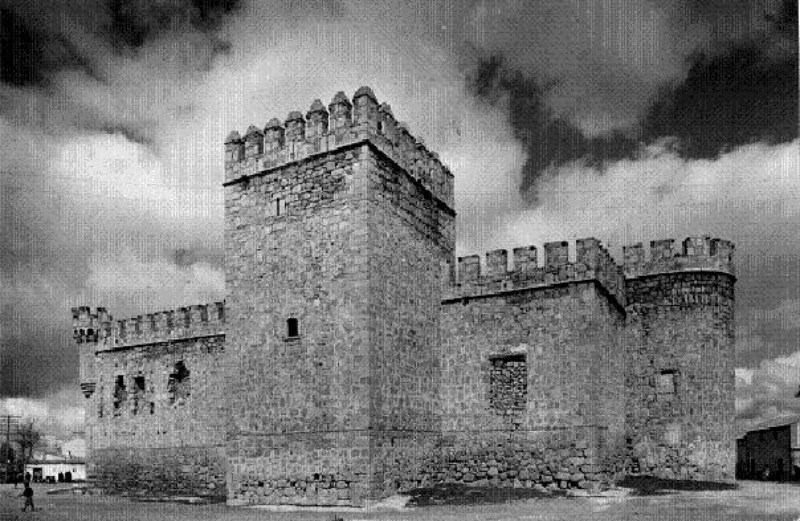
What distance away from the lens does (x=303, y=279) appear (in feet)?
56.6

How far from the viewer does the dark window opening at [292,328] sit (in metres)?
17.2

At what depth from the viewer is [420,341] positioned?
18078mm

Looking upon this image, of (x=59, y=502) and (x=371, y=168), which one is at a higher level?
(x=371, y=168)

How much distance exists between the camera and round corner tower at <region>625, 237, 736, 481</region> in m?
19.4

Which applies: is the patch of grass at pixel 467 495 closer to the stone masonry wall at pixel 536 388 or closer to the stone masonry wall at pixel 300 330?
the stone masonry wall at pixel 536 388

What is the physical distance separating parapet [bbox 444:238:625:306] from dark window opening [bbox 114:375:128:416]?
1130 centimetres

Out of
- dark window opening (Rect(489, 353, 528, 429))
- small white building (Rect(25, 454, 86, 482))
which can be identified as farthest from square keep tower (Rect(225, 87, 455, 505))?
small white building (Rect(25, 454, 86, 482))

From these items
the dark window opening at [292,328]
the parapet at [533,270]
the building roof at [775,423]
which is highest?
the parapet at [533,270]

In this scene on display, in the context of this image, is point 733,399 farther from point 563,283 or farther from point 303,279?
point 303,279

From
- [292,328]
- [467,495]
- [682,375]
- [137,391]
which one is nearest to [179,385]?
[137,391]

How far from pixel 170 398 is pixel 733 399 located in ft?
50.6

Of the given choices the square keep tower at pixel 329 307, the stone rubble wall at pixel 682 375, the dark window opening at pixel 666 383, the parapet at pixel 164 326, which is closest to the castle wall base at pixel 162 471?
the parapet at pixel 164 326

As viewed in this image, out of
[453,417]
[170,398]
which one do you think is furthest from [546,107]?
[170,398]

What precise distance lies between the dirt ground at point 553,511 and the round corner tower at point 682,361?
1.71m
